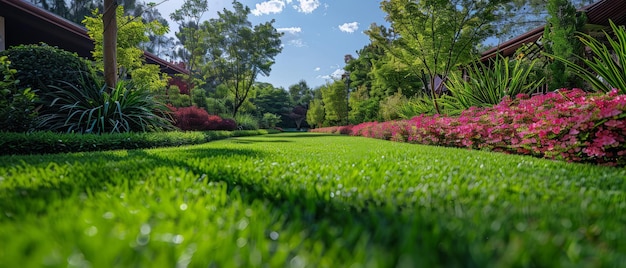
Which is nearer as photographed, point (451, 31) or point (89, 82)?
point (89, 82)

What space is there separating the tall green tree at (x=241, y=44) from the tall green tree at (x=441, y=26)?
490 inches

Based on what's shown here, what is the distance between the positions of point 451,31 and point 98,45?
11.8 metres

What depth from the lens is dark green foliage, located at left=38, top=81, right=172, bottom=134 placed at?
4836 mm

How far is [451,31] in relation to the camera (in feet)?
33.1

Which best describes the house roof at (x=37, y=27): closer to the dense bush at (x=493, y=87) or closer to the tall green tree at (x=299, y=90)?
the dense bush at (x=493, y=87)

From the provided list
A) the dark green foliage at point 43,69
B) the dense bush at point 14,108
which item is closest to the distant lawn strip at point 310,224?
the dense bush at point 14,108

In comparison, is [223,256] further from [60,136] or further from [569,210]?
[60,136]

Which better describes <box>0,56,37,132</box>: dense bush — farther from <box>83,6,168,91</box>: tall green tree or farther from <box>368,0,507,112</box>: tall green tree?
<box>368,0,507,112</box>: tall green tree

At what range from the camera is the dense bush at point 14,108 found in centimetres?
380

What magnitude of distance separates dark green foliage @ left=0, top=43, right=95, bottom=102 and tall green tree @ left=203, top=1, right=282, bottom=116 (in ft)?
52.4

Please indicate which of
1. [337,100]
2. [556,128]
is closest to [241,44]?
[337,100]

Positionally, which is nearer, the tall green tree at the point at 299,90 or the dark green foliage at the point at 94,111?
the dark green foliage at the point at 94,111

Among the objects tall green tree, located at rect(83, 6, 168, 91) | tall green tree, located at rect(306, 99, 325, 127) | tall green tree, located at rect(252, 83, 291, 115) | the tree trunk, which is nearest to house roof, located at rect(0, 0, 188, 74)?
tall green tree, located at rect(83, 6, 168, 91)

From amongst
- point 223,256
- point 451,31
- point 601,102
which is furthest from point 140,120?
point 451,31
